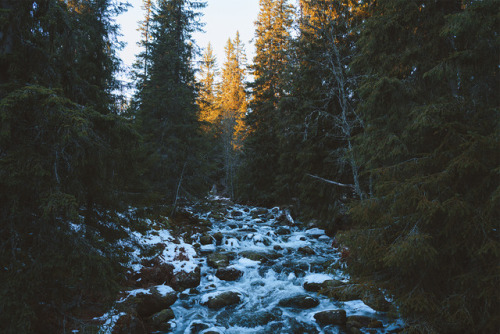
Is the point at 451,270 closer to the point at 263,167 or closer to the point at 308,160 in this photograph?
the point at 308,160

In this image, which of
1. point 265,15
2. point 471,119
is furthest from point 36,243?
point 265,15

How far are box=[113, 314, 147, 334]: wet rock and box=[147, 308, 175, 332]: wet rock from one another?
1.79 feet

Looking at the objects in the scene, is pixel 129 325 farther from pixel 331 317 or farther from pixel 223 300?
pixel 331 317

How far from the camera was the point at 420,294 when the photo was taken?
4.11 metres

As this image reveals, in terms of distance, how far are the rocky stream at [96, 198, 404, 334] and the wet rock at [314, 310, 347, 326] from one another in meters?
0.03

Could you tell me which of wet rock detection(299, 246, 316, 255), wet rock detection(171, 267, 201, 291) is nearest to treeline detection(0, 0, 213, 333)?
wet rock detection(171, 267, 201, 291)

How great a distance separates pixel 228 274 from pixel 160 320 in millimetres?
3534

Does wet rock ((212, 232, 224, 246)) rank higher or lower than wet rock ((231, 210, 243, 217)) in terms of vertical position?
lower

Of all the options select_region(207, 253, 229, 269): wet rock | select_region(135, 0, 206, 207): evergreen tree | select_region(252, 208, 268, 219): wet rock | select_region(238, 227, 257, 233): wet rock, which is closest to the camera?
select_region(207, 253, 229, 269): wet rock

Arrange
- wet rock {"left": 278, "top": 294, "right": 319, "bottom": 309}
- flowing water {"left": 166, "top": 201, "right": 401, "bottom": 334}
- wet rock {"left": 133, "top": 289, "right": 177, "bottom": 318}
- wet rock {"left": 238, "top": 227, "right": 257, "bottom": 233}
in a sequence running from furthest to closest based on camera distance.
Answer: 1. wet rock {"left": 238, "top": 227, "right": 257, "bottom": 233}
2. wet rock {"left": 278, "top": 294, "right": 319, "bottom": 309}
3. flowing water {"left": 166, "top": 201, "right": 401, "bottom": 334}
4. wet rock {"left": 133, "top": 289, "right": 177, "bottom": 318}

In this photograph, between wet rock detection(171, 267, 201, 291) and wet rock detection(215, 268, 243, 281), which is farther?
→ wet rock detection(215, 268, 243, 281)

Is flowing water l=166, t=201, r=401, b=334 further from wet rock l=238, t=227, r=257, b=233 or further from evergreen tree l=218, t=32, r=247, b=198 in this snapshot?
evergreen tree l=218, t=32, r=247, b=198

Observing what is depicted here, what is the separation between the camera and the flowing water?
293 inches

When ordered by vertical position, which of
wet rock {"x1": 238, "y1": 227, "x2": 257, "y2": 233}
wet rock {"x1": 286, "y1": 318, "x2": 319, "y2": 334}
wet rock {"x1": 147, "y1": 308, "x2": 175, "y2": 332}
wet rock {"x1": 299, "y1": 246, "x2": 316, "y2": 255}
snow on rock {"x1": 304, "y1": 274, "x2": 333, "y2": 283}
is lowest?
wet rock {"x1": 286, "y1": 318, "x2": 319, "y2": 334}
